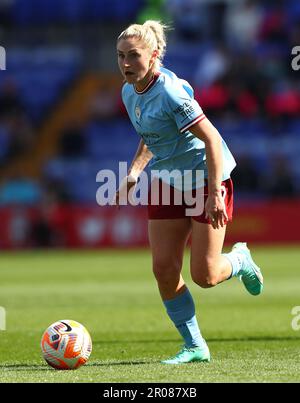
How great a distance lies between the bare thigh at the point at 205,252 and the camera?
7262 millimetres

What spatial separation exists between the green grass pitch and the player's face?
6.43ft

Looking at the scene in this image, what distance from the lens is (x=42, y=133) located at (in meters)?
27.9

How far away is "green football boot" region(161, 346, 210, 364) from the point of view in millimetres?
7375

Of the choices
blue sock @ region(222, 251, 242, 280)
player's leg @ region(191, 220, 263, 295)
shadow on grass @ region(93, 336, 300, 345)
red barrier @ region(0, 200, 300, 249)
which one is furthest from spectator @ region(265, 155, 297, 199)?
player's leg @ region(191, 220, 263, 295)

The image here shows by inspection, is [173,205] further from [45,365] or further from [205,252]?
[45,365]

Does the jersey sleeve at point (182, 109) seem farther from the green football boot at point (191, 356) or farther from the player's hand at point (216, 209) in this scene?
the green football boot at point (191, 356)

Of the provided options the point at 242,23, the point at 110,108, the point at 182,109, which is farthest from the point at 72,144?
the point at 182,109

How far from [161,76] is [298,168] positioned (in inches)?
688

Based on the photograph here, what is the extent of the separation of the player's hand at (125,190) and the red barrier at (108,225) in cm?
1422

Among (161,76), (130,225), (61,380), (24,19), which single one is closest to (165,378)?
(61,380)

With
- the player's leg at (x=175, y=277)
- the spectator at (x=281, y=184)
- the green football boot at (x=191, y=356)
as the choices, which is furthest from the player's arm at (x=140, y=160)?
the spectator at (x=281, y=184)

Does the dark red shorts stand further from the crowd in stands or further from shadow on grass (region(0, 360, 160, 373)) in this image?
the crowd in stands

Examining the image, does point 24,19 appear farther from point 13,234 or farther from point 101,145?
point 13,234

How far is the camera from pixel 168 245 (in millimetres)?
7395
